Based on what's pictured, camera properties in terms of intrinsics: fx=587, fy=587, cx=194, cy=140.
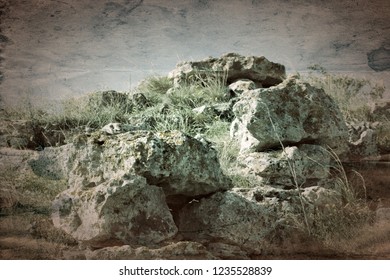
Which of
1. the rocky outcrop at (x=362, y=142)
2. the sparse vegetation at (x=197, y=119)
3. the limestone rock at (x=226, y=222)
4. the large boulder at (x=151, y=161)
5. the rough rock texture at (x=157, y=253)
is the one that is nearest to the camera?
the rough rock texture at (x=157, y=253)

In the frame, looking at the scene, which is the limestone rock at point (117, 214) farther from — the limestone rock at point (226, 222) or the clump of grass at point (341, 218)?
the clump of grass at point (341, 218)

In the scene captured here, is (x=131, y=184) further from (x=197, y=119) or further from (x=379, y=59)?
(x=379, y=59)

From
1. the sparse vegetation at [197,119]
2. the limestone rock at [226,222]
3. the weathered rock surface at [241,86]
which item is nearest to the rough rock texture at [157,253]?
the limestone rock at [226,222]

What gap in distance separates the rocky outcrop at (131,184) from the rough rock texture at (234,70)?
13.8ft

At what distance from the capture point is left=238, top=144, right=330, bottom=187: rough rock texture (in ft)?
17.0

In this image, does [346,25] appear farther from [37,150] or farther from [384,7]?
[37,150]

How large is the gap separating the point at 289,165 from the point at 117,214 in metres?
1.86

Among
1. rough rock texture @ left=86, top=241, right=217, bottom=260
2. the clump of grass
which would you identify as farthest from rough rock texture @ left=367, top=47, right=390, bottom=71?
rough rock texture @ left=86, top=241, right=217, bottom=260

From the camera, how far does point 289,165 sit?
5121 millimetres

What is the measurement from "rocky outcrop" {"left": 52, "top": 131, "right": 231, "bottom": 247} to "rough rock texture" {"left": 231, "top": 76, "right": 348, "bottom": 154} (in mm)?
1160

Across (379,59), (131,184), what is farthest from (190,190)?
(379,59)

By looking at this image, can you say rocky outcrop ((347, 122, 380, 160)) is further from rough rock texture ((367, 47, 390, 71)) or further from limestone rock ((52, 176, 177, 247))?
limestone rock ((52, 176, 177, 247))

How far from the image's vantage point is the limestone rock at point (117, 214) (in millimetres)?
3822

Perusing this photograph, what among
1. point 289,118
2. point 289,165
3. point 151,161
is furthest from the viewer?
point 289,118
